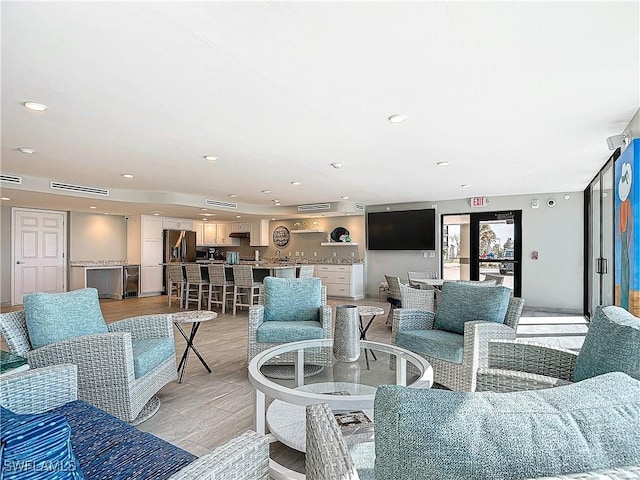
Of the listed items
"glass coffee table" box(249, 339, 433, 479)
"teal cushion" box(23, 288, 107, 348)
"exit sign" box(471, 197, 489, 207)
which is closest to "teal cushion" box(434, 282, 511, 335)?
"glass coffee table" box(249, 339, 433, 479)

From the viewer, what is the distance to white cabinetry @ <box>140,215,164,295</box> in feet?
30.8

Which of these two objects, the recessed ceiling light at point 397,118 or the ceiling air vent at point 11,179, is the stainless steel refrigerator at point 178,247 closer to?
the ceiling air vent at point 11,179

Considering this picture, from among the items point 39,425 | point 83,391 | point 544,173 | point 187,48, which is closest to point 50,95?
point 187,48

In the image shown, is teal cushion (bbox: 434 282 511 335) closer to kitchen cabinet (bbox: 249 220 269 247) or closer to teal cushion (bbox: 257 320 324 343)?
teal cushion (bbox: 257 320 324 343)

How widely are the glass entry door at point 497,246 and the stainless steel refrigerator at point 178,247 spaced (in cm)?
747

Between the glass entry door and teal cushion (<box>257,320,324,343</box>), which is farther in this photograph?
the glass entry door

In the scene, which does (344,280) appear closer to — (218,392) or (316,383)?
(218,392)

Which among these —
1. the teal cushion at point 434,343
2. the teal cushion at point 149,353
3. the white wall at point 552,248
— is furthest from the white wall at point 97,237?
the white wall at point 552,248

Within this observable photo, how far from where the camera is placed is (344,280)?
916 centimetres

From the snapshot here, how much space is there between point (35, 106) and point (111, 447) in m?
2.64

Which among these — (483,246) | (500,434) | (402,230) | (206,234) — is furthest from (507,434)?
(206,234)

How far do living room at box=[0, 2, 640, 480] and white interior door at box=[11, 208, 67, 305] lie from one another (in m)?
1.98

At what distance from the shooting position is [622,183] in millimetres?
3227

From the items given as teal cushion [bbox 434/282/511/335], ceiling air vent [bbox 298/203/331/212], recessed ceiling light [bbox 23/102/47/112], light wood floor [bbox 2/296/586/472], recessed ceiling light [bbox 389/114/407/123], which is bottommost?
light wood floor [bbox 2/296/586/472]
